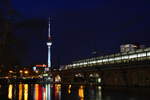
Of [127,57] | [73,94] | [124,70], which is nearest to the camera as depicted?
[73,94]

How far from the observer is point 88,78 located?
16688 cm

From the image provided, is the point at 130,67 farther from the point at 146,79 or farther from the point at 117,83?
the point at 117,83

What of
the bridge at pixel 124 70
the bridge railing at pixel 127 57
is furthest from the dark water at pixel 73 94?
the bridge railing at pixel 127 57

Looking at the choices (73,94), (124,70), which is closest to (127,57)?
Result: (124,70)

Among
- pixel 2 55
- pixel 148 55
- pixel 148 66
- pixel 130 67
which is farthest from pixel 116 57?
pixel 2 55

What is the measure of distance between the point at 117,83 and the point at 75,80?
4701 cm

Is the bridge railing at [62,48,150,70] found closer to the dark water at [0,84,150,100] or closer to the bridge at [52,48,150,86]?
the bridge at [52,48,150,86]

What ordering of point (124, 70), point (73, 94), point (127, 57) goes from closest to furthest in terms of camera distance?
point (73, 94), point (124, 70), point (127, 57)

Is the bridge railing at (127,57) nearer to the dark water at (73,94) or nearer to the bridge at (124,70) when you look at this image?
the bridge at (124,70)

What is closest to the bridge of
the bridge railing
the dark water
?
the bridge railing

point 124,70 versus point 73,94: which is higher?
point 124,70

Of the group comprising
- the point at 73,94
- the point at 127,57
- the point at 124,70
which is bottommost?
the point at 73,94

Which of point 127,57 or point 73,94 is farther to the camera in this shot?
point 127,57

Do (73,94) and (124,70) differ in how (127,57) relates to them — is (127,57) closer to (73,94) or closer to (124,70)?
(124,70)
